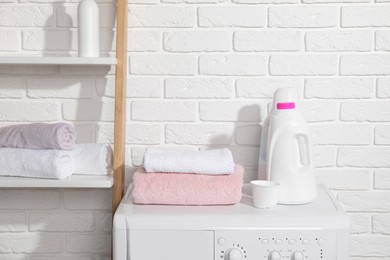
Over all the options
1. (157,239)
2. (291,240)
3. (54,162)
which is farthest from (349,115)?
(54,162)

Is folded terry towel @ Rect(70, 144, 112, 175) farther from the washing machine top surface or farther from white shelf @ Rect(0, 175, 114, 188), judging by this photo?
the washing machine top surface

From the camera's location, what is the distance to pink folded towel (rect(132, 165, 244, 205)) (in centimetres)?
122

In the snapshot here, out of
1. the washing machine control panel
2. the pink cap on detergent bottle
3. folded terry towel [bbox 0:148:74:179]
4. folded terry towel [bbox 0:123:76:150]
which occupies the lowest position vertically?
the washing machine control panel

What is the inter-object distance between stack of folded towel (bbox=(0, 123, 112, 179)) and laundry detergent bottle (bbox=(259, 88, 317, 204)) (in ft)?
1.68

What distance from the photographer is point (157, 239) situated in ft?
3.78

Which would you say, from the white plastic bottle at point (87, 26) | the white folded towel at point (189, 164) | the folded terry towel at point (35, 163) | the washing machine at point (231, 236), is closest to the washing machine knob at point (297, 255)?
the washing machine at point (231, 236)

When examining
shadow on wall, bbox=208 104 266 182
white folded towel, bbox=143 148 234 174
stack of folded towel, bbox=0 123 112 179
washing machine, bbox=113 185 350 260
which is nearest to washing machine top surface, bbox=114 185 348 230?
washing machine, bbox=113 185 350 260

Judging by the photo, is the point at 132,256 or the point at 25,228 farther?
the point at 25,228

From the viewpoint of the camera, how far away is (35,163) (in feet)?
4.22

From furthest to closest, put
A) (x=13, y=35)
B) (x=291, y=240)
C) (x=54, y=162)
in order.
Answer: (x=13, y=35), (x=54, y=162), (x=291, y=240)

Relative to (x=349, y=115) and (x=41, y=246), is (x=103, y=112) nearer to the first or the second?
(x=41, y=246)

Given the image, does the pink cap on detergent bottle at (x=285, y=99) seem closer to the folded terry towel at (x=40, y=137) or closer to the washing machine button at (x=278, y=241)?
the washing machine button at (x=278, y=241)

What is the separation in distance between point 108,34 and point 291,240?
881 millimetres

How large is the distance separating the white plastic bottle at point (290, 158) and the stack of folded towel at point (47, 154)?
51cm
